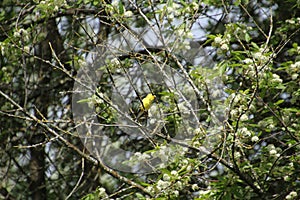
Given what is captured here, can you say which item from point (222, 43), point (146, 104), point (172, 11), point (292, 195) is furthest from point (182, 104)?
point (292, 195)

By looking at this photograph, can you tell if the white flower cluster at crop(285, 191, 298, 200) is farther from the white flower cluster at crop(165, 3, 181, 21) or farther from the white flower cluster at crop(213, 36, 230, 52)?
the white flower cluster at crop(165, 3, 181, 21)

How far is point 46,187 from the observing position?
15.0 ft

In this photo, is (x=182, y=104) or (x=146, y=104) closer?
(x=146, y=104)

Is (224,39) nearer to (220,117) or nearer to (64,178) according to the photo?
(220,117)

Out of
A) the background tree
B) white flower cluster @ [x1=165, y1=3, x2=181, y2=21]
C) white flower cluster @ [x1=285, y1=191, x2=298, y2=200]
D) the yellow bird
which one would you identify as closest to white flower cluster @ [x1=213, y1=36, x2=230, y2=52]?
the background tree

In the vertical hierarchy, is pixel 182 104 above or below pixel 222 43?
below

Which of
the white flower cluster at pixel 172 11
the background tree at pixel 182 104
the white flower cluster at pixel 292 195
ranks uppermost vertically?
the white flower cluster at pixel 172 11

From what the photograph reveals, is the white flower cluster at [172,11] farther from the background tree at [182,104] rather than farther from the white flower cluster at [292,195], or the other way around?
the white flower cluster at [292,195]

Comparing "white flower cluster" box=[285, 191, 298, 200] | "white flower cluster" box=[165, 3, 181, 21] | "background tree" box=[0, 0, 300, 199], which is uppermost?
"white flower cluster" box=[165, 3, 181, 21]

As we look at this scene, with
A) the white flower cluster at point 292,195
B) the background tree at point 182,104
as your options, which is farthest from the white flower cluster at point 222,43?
the white flower cluster at point 292,195

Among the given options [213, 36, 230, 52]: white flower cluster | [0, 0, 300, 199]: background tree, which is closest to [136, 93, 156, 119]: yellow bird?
[0, 0, 300, 199]: background tree

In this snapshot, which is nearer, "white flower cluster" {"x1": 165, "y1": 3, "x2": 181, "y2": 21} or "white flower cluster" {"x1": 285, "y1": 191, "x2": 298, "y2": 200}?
→ "white flower cluster" {"x1": 285, "y1": 191, "x2": 298, "y2": 200}

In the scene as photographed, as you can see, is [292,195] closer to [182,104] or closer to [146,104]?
[182,104]

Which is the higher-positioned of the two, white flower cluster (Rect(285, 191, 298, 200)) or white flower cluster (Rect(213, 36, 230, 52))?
white flower cluster (Rect(213, 36, 230, 52))
